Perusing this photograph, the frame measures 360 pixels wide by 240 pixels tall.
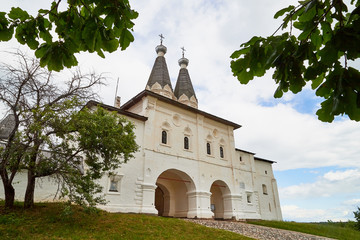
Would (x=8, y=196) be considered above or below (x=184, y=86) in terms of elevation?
below

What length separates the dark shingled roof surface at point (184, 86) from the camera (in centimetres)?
2617

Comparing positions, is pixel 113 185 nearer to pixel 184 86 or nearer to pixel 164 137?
pixel 164 137

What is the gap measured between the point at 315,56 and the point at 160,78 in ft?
73.1

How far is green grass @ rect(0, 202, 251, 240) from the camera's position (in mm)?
9141

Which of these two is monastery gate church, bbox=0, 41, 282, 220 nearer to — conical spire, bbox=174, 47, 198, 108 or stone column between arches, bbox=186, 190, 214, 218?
stone column between arches, bbox=186, 190, 214, 218

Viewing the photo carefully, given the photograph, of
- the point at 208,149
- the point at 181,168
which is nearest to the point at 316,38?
the point at 181,168

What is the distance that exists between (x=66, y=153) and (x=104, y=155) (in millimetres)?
1639

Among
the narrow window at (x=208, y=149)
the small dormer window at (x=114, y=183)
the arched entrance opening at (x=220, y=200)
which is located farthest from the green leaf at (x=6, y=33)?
the arched entrance opening at (x=220, y=200)

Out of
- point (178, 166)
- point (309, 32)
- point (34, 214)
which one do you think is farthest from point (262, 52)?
point (178, 166)

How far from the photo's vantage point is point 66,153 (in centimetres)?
1094

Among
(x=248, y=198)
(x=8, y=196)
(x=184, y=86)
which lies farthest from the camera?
(x=184, y=86)

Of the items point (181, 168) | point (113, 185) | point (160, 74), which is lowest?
point (113, 185)

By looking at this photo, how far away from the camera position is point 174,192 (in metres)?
21.2

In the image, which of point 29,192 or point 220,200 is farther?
point 220,200
